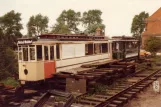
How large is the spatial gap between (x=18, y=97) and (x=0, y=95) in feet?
3.25

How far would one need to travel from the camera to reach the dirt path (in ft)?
34.7

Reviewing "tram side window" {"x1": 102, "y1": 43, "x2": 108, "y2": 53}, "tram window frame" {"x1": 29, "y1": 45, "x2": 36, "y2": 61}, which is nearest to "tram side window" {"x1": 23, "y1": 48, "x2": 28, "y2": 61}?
"tram window frame" {"x1": 29, "y1": 45, "x2": 36, "y2": 61}

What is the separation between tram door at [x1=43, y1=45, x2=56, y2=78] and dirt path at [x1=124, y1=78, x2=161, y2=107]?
4.65 meters

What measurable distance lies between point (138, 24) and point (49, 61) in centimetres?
6201

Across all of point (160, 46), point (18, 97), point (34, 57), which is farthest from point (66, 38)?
point (160, 46)

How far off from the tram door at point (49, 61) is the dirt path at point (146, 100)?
4.65 meters

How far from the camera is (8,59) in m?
16.7

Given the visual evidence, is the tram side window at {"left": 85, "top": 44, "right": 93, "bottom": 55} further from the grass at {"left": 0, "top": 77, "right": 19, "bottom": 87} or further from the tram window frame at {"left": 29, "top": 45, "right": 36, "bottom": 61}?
the grass at {"left": 0, "top": 77, "right": 19, "bottom": 87}

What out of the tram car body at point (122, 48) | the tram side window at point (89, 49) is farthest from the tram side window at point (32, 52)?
the tram car body at point (122, 48)

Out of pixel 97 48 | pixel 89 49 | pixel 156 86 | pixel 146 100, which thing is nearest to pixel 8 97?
pixel 146 100

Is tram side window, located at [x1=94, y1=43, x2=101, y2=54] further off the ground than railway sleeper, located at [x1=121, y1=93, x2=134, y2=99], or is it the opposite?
tram side window, located at [x1=94, y1=43, x2=101, y2=54]

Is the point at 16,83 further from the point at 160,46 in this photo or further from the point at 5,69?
the point at 160,46

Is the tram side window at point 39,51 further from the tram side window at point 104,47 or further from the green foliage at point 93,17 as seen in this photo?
the green foliage at point 93,17

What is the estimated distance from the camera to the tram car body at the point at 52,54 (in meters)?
12.4
